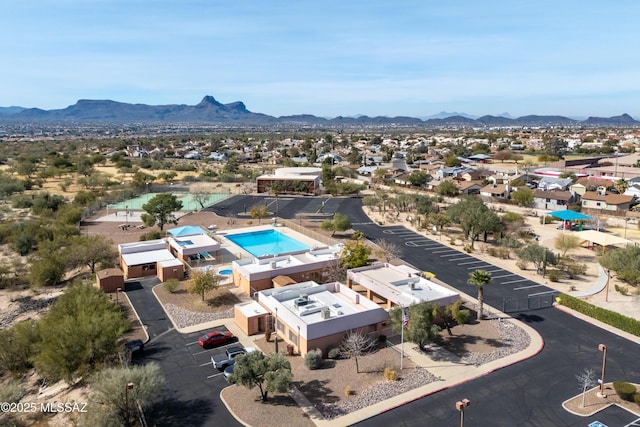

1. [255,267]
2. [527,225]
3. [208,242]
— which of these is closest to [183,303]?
[255,267]

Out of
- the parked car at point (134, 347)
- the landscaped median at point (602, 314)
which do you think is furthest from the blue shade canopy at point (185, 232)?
the landscaped median at point (602, 314)

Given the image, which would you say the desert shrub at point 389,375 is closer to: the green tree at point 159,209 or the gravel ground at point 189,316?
the gravel ground at point 189,316

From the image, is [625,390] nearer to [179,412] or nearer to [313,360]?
[313,360]

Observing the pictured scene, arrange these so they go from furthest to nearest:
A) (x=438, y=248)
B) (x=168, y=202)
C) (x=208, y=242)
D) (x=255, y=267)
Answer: (x=168, y=202) → (x=438, y=248) → (x=208, y=242) → (x=255, y=267)

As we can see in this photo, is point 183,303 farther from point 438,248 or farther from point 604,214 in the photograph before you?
point 604,214

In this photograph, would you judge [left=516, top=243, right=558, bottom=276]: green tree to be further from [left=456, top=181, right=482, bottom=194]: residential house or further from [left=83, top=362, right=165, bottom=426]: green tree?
[left=456, top=181, right=482, bottom=194]: residential house

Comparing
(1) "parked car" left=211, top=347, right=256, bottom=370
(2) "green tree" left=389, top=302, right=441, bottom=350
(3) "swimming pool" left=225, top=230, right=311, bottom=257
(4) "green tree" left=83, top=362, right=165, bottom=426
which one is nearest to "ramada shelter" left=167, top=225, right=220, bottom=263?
(3) "swimming pool" left=225, top=230, right=311, bottom=257

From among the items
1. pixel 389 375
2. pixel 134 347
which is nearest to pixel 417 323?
pixel 389 375

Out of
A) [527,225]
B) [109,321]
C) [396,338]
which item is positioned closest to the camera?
[109,321]
